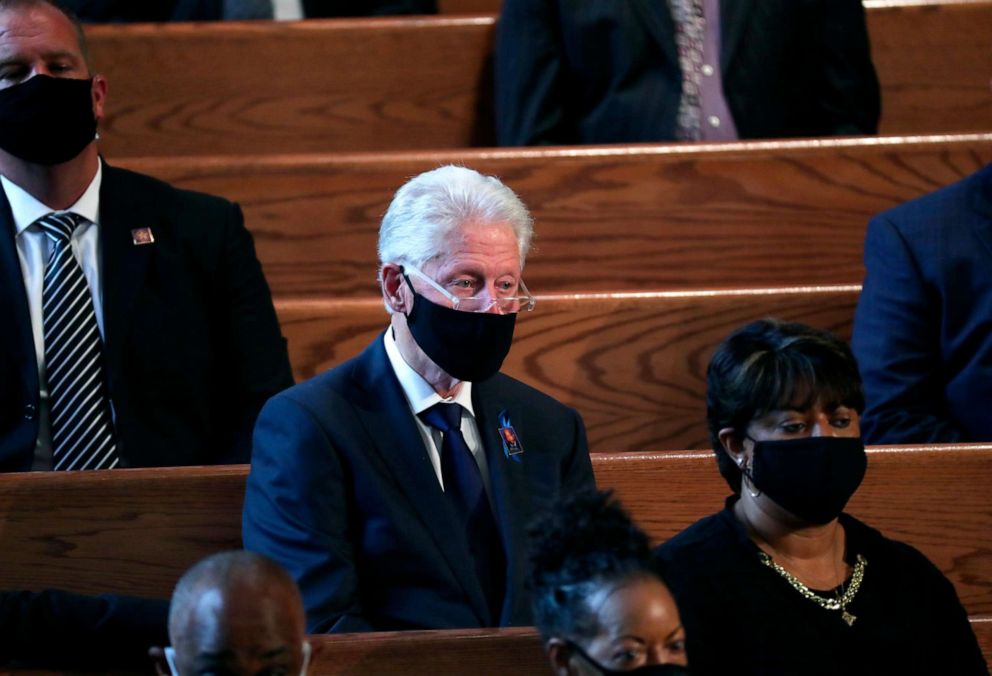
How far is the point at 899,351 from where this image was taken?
168 centimetres

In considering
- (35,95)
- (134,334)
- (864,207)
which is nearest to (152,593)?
(134,334)

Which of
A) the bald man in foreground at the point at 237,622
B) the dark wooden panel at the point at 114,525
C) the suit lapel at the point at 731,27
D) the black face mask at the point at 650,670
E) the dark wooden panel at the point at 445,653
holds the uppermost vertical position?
the bald man in foreground at the point at 237,622

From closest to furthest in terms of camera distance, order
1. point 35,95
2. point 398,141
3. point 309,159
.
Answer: point 35,95
point 309,159
point 398,141

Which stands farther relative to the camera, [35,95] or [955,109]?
[955,109]

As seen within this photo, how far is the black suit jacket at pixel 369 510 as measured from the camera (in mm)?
1244

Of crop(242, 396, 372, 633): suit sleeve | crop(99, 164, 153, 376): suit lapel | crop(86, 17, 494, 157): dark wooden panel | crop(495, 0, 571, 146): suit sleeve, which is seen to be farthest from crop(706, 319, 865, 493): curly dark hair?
crop(86, 17, 494, 157): dark wooden panel

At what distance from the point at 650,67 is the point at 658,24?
2.3 inches

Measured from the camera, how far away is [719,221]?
1.97 m

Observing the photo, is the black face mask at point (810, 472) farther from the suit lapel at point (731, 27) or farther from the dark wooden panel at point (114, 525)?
the suit lapel at point (731, 27)

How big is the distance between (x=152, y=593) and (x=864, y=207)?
3.40ft

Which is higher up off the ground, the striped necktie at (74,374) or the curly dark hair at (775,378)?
the curly dark hair at (775,378)

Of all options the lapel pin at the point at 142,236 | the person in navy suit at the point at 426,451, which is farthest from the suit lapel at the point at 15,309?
the person in navy suit at the point at 426,451

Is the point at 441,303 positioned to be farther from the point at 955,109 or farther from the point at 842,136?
the point at 955,109

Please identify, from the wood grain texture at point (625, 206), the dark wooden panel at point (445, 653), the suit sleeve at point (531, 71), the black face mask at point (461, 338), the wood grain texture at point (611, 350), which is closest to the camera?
the dark wooden panel at point (445, 653)
